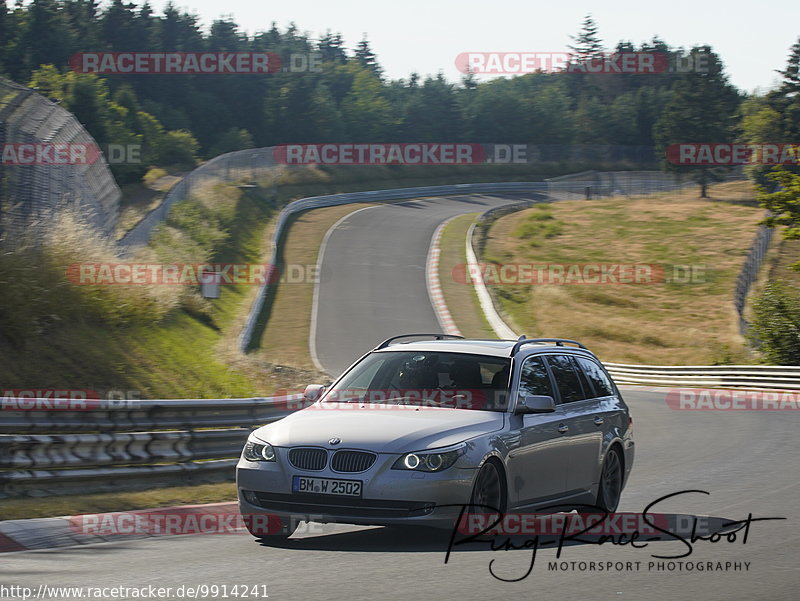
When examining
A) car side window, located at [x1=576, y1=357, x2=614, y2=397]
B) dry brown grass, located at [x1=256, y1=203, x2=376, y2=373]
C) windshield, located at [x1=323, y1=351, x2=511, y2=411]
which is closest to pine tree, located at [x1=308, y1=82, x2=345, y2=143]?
dry brown grass, located at [x1=256, y1=203, x2=376, y2=373]

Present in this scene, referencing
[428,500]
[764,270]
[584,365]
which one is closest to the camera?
[428,500]

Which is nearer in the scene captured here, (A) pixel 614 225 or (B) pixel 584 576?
(B) pixel 584 576

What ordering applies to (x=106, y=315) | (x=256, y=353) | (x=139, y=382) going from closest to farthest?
(x=139, y=382) → (x=106, y=315) → (x=256, y=353)

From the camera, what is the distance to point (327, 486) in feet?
24.9

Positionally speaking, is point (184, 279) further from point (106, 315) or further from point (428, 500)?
point (428, 500)

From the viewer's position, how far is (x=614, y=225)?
235 ft

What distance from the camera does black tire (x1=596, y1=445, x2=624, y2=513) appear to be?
9859mm

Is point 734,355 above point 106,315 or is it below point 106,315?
below

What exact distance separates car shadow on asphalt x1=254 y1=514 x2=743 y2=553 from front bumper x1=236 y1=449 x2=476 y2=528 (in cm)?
23

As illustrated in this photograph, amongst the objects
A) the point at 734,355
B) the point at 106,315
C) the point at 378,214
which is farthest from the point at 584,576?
the point at 378,214

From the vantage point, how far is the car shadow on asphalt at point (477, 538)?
7801 mm

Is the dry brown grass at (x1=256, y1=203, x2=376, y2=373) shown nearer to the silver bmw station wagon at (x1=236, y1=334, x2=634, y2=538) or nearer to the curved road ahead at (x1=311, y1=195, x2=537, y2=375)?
the curved road ahead at (x1=311, y1=195, x2=537, y2=375)

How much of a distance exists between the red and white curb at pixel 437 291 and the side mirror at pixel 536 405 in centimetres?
2586

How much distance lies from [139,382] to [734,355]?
27760 millimetres
